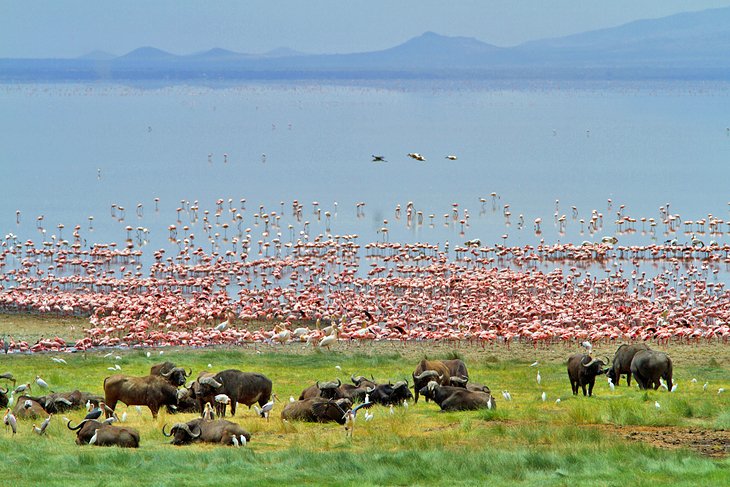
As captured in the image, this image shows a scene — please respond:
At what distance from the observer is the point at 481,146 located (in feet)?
366

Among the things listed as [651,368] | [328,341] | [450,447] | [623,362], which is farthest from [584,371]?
[328,341]

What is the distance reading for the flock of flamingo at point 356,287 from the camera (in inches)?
1476

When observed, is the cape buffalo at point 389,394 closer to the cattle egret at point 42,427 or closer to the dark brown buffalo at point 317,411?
the dark brown buffalo at point 317,411

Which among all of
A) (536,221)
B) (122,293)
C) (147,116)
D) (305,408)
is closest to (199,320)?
(122,293)

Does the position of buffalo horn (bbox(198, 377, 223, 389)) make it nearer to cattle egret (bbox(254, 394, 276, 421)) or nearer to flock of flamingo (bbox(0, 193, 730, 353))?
cattle egret (bbox(254, 394, 276, 421))

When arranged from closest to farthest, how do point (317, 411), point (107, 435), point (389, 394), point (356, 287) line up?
point (107, 435) → point (317, 411) → point (389, 394) → point (356, 287)

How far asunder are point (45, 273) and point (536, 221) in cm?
2407

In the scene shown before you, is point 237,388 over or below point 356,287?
over

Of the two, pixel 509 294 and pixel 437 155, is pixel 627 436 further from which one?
pixel 437 155

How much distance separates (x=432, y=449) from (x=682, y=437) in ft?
13.5

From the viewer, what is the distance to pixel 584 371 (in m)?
25.5

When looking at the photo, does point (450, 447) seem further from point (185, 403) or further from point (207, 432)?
point (185, 403)

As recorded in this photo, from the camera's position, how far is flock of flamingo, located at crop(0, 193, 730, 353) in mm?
37500

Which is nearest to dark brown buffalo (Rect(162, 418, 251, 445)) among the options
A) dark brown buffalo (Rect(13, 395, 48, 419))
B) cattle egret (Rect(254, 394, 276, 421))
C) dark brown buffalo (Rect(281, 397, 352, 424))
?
cattle egret (Rect(254, 394, 276, 421))
